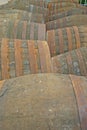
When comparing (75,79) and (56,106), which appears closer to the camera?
(56,106)

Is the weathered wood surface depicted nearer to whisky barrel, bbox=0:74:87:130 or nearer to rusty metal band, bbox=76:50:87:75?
rusty metal band, bbox=76:50:87:75

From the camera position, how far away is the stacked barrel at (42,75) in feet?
5.26

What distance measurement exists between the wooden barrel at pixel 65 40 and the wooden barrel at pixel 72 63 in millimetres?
316

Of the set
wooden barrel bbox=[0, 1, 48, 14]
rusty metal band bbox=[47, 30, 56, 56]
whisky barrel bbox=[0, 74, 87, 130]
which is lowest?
wooden barrel bbox=[0, 1, 48, 14]

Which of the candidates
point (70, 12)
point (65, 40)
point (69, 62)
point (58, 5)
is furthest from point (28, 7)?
point (69, 62)

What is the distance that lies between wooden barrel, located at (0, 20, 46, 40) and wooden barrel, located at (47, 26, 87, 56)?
0.13 m

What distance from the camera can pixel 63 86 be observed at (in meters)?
1.87

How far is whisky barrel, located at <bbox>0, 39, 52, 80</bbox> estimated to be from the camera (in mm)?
2789

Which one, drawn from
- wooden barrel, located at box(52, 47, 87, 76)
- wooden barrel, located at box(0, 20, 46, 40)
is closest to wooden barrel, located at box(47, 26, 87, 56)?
wooden barrel, located at box(0, 20, 46, 40)

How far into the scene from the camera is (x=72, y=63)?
3213 mm

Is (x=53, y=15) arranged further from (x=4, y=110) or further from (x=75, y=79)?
(x=4, y=110)

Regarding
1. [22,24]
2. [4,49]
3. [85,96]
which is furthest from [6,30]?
[85,96]

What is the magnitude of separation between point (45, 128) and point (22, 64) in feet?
4.33

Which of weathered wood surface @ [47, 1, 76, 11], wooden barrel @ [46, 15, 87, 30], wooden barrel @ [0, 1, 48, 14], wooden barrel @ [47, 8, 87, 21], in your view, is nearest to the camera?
wooden barrel @ [46, 15, 87, 30]
